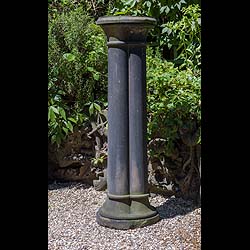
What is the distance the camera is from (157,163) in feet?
15.6

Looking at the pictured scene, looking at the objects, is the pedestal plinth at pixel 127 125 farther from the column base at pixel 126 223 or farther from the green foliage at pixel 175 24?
the green foliage at pixel 175 24

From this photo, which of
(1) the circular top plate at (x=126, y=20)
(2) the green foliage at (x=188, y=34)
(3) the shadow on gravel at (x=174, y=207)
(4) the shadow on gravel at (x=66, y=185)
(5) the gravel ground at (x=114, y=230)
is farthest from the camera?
(4) the shadow on gravel at (x=66, y=185)

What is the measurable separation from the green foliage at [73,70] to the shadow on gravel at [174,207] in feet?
3.75

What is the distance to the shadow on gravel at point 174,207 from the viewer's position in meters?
4.28

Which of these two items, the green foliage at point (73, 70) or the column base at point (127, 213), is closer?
the column base at point (127, 213)

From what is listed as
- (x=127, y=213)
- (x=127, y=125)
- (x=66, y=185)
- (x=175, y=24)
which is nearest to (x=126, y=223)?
(x=127, y=213)

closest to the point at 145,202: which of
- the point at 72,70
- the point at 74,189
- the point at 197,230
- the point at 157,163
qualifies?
the point at 197,230

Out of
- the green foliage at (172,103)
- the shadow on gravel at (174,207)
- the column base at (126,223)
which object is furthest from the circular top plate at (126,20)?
the shadow on gravel at (174,207)

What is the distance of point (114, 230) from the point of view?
389 centimetres

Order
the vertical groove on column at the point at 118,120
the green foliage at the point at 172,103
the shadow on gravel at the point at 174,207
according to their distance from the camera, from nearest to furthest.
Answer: the vertical groove on column at the point at 118,120 → the shadow on gravel at the point at 174,207 → the green foliage at the point at 172,103

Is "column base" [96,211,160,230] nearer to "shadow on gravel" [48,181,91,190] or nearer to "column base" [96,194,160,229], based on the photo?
"column base" [96,194,160,229]

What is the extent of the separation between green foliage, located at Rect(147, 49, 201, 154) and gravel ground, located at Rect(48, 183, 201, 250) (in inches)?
21.3

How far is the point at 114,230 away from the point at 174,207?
0.75 m
